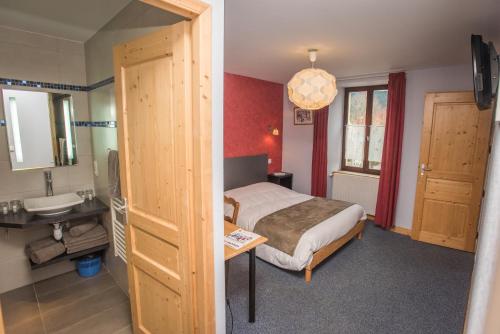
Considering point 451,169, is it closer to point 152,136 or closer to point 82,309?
point 152,136

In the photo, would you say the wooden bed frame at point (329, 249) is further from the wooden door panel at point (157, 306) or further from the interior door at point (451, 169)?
the wooden door panel at point (157, 306)

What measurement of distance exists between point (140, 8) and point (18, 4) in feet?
3.22

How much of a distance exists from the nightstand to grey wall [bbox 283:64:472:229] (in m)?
0.21

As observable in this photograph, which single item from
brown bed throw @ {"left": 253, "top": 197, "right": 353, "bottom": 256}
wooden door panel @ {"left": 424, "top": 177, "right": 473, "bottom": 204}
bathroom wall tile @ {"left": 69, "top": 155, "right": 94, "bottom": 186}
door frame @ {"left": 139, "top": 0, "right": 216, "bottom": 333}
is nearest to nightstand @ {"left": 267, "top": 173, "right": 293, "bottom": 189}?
brown bed throw @ {"left": 253, "top": 197, "right": 353, "bottom": 256}

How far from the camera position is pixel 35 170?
271 cm

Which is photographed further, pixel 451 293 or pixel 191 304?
pixel 451 293

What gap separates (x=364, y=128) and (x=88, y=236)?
14.8ft

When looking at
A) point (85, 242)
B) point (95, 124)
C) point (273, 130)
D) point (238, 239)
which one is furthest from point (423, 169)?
point (85, 242)

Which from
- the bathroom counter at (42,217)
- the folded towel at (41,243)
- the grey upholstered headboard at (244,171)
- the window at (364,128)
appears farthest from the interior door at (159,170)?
the window at (364,128)

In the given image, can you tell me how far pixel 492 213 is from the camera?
1006 millimetres

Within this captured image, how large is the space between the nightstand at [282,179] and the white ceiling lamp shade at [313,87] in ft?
8.29

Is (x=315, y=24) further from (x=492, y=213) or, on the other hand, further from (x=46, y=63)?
(x=46, y=63)

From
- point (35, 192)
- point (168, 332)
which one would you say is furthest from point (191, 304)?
point (35, 192)

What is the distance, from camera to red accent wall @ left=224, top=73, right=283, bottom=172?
14.9 feet
